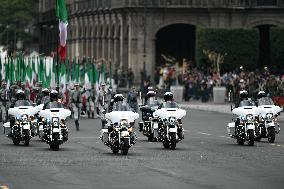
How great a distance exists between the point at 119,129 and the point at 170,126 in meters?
2.87

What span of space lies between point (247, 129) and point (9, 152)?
686 cm

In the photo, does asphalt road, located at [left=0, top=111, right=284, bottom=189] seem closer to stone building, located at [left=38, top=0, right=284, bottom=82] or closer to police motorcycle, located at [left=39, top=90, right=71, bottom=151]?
police motorcycle, located at [left=39, top=90, right=71, bottom=151]

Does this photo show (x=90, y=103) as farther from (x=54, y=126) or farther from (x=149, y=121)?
(x=54, y=126)

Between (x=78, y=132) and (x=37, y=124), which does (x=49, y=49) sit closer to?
(x=78, y=132)

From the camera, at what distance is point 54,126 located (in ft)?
116

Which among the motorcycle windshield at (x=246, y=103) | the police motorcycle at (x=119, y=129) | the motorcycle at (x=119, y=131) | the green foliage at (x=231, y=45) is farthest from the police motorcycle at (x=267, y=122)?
the green foliage at (x=231, y=45)

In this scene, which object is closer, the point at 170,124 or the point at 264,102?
the point at 170,124

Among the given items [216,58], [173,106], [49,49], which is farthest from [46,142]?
[49,49]

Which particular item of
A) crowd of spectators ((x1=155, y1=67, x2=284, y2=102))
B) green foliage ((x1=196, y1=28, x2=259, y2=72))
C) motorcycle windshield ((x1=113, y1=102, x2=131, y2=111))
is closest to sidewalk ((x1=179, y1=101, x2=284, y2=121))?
crowd of spectators ((x1=155, y1=67, x2=284, y2=102))

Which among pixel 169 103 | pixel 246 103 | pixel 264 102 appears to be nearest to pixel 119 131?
pixel 169 103

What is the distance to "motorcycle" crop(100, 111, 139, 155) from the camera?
1312 inches

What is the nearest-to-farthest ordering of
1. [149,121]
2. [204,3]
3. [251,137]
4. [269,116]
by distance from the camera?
[251,137] < [269,116] < [149,121] < [204,3]

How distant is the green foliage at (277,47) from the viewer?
3482 inches

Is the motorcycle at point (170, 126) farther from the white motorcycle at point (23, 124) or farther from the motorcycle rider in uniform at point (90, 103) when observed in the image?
the motorcycle rider in uniform at point (90, 103)
